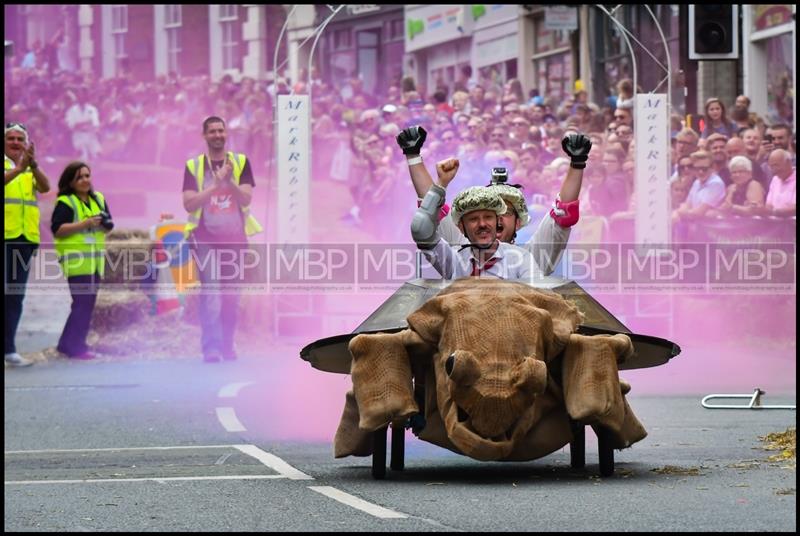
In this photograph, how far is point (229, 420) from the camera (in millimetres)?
14562

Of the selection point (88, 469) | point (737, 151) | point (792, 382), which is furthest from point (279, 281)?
point (88, 469)

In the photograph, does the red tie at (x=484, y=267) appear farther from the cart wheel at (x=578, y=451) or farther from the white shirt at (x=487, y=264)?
the cart wheel at (x=578, y=451)

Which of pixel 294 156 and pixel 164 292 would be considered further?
pixel 164 292

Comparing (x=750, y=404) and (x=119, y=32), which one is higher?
(x=119, y=32)

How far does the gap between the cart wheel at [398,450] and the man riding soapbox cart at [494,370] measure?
0.60ft

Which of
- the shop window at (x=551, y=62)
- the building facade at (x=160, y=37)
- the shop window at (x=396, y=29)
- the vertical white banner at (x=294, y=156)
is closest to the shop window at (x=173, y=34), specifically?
the building facade at (x=160, y=37)

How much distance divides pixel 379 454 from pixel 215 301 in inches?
383

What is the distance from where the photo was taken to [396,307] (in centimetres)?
1047

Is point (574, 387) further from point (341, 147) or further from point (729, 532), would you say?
point (341, 147)

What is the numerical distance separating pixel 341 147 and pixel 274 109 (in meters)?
3.35

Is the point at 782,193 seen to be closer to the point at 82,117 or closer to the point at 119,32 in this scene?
the point at 119,32

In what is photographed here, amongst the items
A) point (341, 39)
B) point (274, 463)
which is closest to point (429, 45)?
point (341, 39)

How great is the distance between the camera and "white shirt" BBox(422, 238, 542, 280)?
34.2 feet

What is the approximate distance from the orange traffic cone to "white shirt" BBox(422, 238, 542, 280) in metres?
11.6
